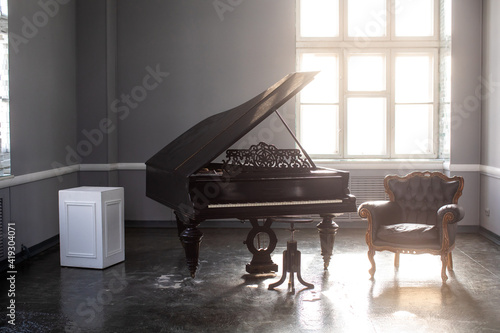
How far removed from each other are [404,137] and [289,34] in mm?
2119

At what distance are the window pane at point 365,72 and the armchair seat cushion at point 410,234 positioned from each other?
3.07 metres

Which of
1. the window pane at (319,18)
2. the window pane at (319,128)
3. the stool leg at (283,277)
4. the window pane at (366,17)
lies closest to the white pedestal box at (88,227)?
the stool leg at (283,277)

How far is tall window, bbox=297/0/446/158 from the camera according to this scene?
7.63 meters

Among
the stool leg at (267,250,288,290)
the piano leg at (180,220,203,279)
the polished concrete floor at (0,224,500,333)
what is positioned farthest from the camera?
the piano leg at (180,220,203,279)

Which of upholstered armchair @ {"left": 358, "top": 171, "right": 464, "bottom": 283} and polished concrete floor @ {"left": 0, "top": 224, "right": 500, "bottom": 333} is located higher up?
upholstered armchair @ {"left": 358, "top": 171, "right": 464, "bottom": 283}

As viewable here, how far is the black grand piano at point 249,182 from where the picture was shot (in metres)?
4.43

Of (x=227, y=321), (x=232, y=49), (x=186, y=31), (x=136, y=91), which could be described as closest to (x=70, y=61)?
(x=136, y=91)

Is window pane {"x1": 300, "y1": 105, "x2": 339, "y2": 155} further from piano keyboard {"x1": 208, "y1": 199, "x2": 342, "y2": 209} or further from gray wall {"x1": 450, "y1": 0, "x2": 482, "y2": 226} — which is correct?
piano keyboard {"x1": 208, "y1": 199, "x2": 342, "y2": 209}

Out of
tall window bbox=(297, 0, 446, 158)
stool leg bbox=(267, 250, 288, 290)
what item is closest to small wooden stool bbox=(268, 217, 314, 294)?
stool leg bbox=(267, 250, 288, 290)

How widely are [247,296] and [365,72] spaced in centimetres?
432

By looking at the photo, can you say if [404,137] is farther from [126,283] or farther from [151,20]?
[126,283]

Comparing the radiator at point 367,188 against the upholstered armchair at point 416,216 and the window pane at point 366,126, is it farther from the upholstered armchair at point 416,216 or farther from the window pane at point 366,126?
the upholstered armchair at point 416,216

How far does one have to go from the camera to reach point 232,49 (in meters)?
7.56

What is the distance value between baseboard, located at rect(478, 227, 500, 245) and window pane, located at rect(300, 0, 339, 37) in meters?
3.21
